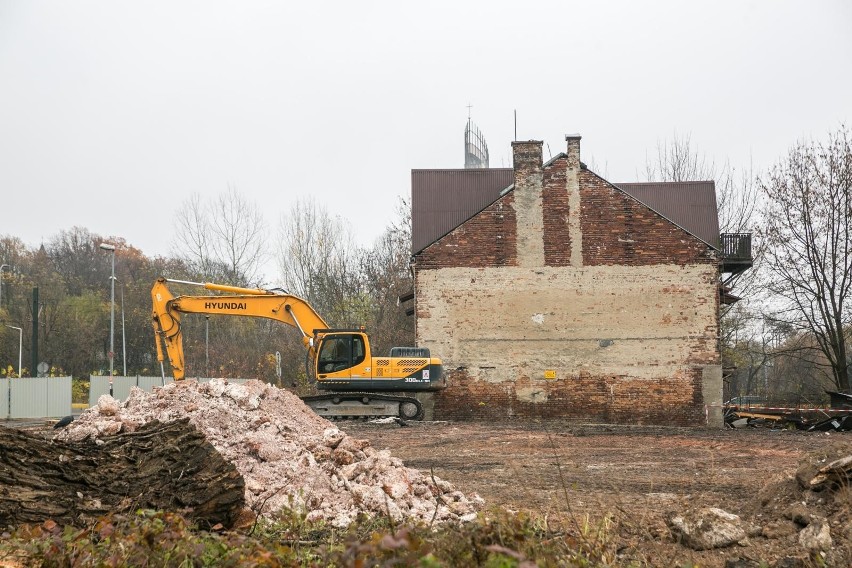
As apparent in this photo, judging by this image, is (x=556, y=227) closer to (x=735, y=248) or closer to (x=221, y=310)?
(x=735, y=248)

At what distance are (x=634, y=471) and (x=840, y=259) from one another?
2351 centimetres

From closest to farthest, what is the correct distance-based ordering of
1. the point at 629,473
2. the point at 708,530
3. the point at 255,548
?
the point at 255,548 → the point at 708,530 → the point at 629,473

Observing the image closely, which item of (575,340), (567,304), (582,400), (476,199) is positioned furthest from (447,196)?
(582,400)

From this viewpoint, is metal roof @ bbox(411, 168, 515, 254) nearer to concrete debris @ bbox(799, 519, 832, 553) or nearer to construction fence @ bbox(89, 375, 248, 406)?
construction fence @ bbox(89, 375, 248, 406)

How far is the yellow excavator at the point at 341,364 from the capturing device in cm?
2556

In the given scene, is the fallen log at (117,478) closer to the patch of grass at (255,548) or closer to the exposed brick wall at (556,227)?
the patch of grass at (255,548)

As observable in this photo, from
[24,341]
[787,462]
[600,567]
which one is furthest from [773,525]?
[24,341]

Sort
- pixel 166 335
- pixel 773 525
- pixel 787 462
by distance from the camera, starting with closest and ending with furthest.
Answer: pixel 773 525, pixel 787 462, pixel 166 335

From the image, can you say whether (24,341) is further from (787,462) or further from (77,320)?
(787,462)

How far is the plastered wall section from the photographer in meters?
28.2

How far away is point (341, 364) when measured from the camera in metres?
25.7

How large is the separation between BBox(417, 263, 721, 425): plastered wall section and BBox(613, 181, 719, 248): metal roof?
4.07 meters

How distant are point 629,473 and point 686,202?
67.9ft

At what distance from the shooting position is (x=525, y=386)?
2850cm
